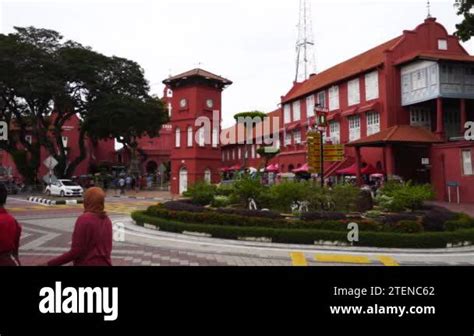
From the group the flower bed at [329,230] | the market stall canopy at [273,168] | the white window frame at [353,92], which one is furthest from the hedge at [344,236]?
the market stall canopy at [273,168]

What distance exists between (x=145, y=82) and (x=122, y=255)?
124 ft

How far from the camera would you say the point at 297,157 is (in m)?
42.2

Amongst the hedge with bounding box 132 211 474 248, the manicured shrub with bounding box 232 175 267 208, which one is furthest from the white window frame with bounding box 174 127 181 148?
the hedge with bounding box 132 211 474 248

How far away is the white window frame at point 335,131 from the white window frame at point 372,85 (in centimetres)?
453

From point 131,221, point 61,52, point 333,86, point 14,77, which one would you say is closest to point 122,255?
point 131,221

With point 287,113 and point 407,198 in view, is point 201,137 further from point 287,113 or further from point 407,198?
point 407,198

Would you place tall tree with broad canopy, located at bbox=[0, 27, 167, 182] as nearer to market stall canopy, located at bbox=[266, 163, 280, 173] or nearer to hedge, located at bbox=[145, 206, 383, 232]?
market stall canopy, located at bbox=[266, 163, 280, 173]

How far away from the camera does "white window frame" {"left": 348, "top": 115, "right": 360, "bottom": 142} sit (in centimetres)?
3372

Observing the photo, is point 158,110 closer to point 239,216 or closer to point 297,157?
point 297,157

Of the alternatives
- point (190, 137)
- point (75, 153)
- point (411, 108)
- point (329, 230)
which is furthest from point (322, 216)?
point (75, 153)

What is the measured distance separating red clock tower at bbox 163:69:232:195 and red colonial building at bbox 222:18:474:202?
10.2 m

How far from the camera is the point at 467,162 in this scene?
24312 millimetres

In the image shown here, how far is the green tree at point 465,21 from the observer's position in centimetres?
2211
